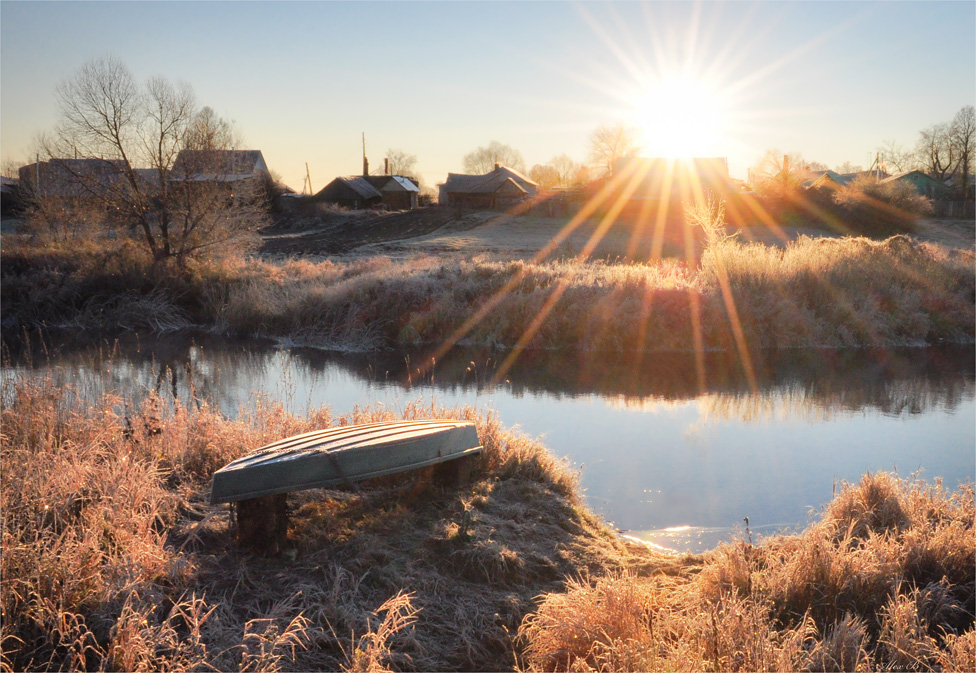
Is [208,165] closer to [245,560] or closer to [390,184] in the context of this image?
[245,560]

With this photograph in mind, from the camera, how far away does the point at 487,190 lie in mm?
66125

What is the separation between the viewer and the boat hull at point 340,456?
4836mm

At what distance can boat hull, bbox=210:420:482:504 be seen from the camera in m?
4.84

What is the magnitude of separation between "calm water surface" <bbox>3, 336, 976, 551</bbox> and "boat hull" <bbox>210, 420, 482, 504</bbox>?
1.96 metres

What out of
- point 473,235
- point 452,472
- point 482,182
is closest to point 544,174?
point 482,182

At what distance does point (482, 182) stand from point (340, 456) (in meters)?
64.9

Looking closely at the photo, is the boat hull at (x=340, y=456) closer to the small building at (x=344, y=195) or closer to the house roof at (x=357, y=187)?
the small building at (x=344, y=195)

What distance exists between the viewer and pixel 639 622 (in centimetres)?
429

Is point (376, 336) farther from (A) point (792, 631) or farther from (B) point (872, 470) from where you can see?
(A) point (792, 631)

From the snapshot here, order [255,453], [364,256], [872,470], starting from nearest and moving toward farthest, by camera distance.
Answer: [255,453] → [872,470] → [364,256]

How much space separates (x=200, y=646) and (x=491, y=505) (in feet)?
9.33

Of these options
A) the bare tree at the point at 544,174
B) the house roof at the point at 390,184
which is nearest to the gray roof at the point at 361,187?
the house roof at the point at 390,184

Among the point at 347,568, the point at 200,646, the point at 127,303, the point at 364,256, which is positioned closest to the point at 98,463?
the point at 347,568

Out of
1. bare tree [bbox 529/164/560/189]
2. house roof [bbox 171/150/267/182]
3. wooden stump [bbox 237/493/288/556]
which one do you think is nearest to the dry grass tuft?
wooden stump [bbox 237/493/288/556]
